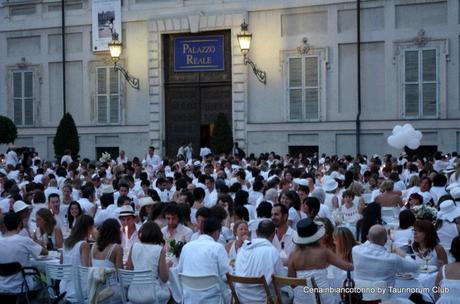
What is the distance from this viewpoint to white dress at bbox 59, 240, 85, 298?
10.6 metres

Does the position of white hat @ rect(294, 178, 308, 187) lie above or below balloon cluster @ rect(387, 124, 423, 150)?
below

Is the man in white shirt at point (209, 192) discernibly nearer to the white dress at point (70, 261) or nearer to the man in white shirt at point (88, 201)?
the man in white shirt at point (88, 201)

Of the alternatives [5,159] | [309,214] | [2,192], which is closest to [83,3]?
[5,159]

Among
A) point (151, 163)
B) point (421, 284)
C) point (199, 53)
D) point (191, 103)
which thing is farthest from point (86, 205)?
point (191, 103)

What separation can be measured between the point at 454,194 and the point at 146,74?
22190mm

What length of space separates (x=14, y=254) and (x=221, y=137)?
21.6 meters

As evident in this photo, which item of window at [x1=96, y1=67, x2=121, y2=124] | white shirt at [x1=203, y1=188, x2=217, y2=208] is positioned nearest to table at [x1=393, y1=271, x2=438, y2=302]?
white shirt at [x1=203, y1=188, x2=217, y2=208]

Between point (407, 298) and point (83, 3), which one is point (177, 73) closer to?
point (83, 3)

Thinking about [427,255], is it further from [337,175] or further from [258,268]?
[337,175]

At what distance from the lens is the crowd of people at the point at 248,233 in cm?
927

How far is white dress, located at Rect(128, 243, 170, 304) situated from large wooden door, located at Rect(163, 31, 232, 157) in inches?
946

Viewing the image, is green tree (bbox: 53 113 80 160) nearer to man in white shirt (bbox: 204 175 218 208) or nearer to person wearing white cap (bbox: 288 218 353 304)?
man in white shirt (bbox: 204 175 218 208)

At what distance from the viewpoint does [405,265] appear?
920 cm

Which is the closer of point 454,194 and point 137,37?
point 454,194
